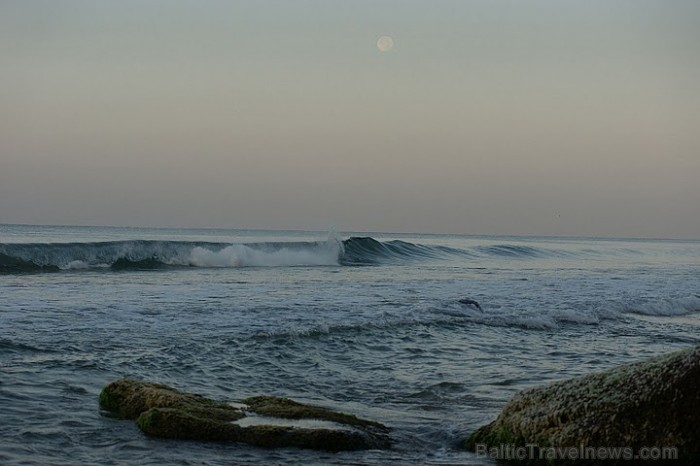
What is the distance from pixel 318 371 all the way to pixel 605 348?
4.79m

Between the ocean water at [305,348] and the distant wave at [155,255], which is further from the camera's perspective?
the distant wave at [155,255]

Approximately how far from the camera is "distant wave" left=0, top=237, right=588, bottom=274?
27188 millimetres

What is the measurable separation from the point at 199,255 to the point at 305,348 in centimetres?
2192

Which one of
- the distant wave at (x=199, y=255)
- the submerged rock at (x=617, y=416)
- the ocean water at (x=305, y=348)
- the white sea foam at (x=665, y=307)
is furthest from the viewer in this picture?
the distant wave at (x=199, y=255)

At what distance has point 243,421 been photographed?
6.33 meters

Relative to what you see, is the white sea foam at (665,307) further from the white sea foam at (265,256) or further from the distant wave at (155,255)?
the white sea foam at (265,256)

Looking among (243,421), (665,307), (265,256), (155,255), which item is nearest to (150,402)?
(243,421)

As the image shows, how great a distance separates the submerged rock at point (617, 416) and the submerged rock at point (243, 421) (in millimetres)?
1154

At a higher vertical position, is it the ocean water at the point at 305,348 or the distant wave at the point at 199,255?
the distant wave at the point at 199,255

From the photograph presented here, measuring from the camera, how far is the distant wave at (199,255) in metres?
27.2

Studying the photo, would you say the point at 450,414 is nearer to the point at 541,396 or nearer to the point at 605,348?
the point at 541,396

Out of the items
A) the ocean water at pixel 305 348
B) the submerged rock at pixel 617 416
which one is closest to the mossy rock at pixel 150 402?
the ocean water at pixel 305 348

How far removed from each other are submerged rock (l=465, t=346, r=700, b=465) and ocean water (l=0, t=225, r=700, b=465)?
0.53 metres

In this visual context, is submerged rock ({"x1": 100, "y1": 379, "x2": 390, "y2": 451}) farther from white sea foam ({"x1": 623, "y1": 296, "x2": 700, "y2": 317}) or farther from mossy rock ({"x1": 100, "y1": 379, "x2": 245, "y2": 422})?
white sea foam ({"x1": 623, "y1": 296, "x2": 700, "y2": 317})
